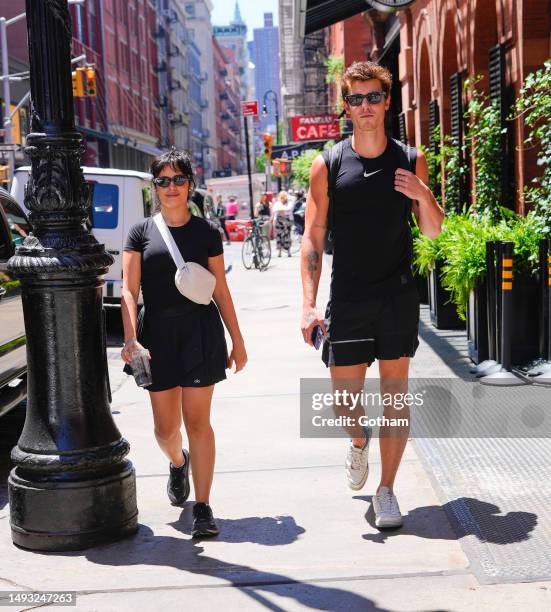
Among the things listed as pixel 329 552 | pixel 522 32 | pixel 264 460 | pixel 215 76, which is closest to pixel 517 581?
pixel 329 552

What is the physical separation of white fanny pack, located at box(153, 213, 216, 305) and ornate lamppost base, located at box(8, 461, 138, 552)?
97 cm

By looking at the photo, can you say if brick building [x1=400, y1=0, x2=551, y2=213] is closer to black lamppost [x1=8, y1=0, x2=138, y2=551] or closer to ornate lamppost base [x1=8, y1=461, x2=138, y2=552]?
black lamppost [x1=8, y1=0, x2=138, y2=551]

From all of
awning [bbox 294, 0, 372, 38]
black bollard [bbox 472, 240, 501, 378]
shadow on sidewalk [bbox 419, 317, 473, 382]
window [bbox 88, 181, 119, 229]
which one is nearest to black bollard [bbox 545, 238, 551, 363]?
black bollard [bbox 472, 240, 501, 378]

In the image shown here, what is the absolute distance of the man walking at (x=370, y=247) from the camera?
15.7 ft

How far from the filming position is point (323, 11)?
17.4 metres

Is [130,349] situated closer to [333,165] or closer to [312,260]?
[312,260]

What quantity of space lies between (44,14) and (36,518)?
2.37m

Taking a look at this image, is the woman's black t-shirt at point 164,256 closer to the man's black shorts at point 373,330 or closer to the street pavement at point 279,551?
the man's black shorts at point 373,330

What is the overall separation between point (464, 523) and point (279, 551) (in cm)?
91

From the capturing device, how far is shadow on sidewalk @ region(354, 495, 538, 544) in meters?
4.66

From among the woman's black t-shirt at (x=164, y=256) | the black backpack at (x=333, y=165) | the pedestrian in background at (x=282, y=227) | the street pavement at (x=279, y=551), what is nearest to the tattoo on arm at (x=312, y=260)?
the black backpack at (x=333, y=165)

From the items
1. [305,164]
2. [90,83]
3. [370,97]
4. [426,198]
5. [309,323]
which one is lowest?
[309,323]

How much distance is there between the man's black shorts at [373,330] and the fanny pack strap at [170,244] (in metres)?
0.78

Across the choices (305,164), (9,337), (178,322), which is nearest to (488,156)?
(9,337)
